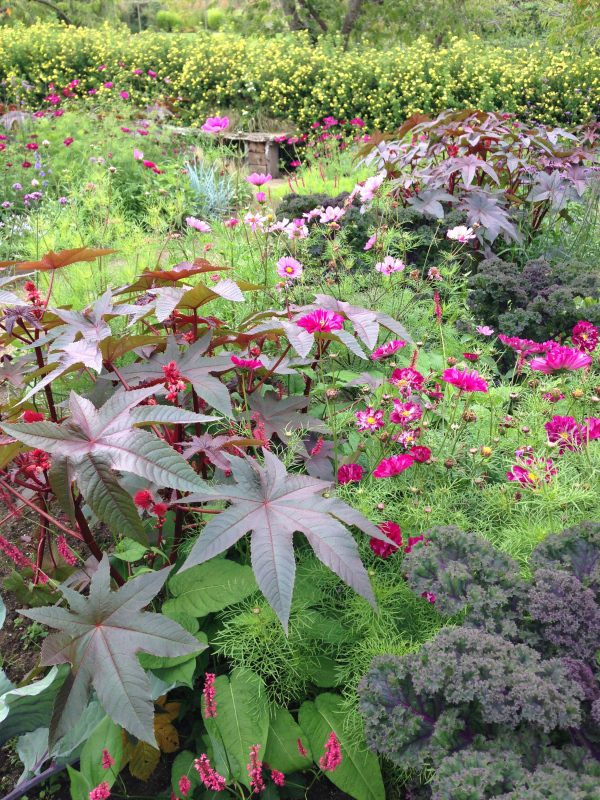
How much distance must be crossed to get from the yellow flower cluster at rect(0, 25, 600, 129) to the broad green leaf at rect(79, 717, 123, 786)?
7.42 metres

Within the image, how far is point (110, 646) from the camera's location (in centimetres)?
108

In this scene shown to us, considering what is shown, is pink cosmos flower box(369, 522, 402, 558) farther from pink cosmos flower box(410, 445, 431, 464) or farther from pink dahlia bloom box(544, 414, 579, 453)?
pink dahlia bloom box(544, 414, 579, 453)

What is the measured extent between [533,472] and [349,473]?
0.41 metres

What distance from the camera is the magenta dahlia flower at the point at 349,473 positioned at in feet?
4.64

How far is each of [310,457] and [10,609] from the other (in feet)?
2.97

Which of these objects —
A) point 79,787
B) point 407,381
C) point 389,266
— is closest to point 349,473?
point 407,381

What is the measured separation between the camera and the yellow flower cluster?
24.0 ft

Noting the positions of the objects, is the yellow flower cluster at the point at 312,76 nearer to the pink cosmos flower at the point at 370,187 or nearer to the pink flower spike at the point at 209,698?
the pink cosmos flower at the point at 370,187

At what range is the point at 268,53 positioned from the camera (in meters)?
9.17

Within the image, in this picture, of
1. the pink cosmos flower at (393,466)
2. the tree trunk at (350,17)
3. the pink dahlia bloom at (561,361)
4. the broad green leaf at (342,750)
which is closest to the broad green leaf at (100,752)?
the broad green leaf at (342,750)

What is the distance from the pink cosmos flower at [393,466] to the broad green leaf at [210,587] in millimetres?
366

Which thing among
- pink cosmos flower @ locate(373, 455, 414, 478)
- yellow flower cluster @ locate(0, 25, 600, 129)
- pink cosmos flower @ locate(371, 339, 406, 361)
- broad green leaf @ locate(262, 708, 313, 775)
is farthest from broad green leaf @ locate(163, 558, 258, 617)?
yellow flower cluster @ locate(0, 25, 600, 129)

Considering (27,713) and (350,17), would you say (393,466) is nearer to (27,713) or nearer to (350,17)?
(27,713)

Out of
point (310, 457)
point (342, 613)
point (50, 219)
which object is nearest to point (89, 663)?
point (342, 613)
